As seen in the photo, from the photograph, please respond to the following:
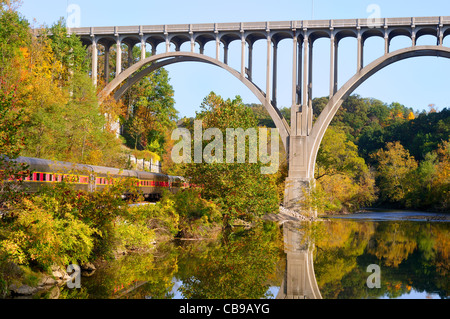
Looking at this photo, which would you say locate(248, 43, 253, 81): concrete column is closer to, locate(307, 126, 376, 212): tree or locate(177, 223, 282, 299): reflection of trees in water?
locate(307, 126, 376, 212): tree

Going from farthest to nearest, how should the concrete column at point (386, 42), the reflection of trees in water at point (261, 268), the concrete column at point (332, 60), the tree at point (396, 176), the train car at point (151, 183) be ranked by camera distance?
1. the tree at point (396, 176)
2. the concrete column at point (332, 60)
3. the concrete column at point (386, 42)
4. the train car at point (151, 183)
5. the reflection of trees in water at point (261, 268)

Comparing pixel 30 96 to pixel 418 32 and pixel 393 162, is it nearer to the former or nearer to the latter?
pixel 418 32

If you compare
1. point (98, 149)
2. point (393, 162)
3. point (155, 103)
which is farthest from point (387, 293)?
point (393, 162)

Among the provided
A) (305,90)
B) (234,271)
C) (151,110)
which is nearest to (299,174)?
(305,90)

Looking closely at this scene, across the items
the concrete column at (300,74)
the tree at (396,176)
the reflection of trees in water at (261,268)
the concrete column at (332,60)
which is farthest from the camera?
the tree at (396,176)

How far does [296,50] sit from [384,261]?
2483cm

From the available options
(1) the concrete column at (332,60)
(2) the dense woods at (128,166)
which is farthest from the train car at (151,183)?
(1) the concrete column at (332,60)

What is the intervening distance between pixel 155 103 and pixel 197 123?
83.8 feet

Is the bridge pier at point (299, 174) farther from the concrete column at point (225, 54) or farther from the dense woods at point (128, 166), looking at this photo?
the concrete column at point (225, 54)

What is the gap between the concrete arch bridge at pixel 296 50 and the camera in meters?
39.6

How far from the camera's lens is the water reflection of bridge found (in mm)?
13016

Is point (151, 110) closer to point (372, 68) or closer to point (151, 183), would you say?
point (151, 183)

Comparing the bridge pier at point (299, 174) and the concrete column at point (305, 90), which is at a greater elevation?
the concrete column at point (305, 90)

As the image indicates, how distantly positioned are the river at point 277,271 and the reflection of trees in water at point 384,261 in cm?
2
